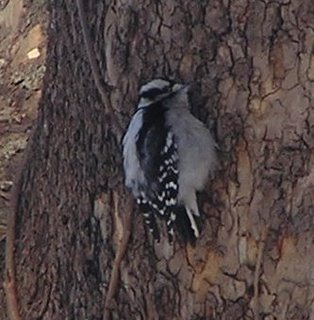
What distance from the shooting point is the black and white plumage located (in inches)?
108

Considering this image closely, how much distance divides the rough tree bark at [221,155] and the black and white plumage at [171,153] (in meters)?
0.05

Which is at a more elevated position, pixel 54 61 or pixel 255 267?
pixel 54 61

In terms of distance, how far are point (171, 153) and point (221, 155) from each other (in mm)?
144

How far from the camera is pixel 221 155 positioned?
8.93 feet

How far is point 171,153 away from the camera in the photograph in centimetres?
277

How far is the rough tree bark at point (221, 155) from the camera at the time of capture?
264cm

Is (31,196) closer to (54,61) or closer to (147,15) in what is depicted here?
(54,61)

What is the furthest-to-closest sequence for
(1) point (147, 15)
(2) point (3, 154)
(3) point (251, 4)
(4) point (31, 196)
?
(2) point (3, 154), (4) point (31, 196), (1) point (147, 15), (3) point (251, 4)

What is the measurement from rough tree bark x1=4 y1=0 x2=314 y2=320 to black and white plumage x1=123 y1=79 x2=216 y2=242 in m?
0.05

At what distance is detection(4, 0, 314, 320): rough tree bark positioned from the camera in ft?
8.66

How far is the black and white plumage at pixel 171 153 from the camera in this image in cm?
273

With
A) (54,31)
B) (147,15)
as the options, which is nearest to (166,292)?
(147,15)

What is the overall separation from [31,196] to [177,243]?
3.16 feet

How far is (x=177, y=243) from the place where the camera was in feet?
9.34
